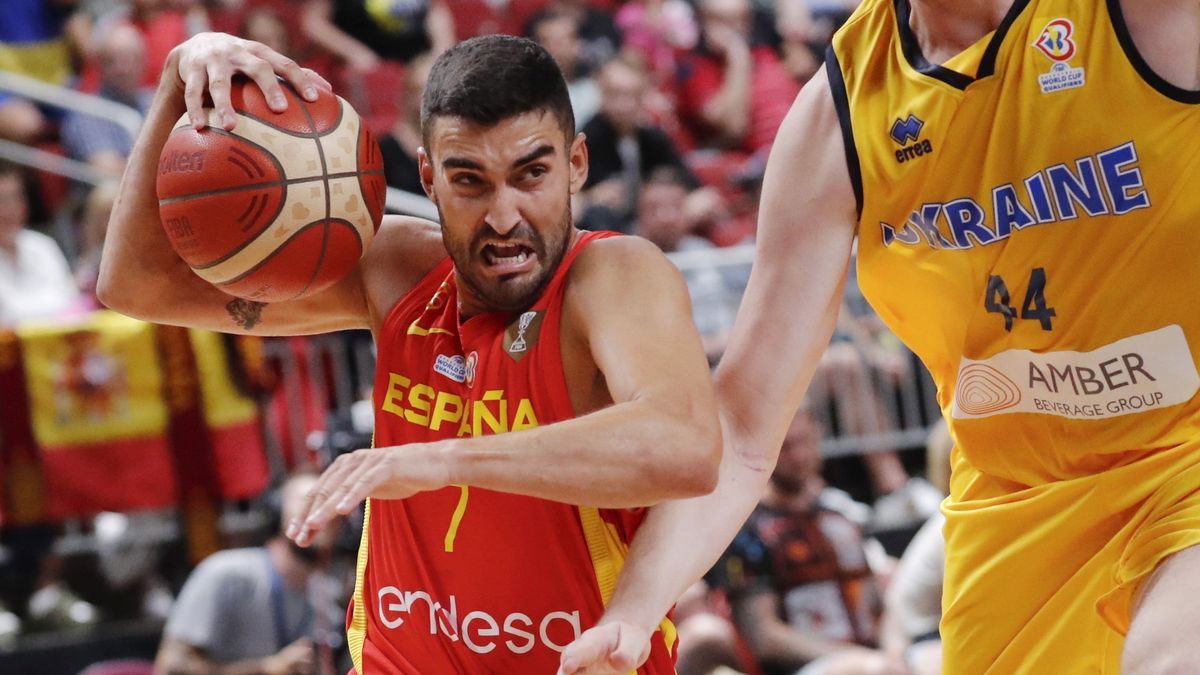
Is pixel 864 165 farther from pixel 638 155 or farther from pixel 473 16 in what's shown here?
pixel 473 16

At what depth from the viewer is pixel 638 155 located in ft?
32.1

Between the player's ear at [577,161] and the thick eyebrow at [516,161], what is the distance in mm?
127

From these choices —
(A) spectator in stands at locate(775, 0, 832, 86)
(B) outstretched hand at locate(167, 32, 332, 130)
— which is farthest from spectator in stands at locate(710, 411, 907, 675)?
(A) spectator in stands at locate(775, 0, 832, 86)

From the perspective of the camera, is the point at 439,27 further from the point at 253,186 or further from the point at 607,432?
the point at 607,432

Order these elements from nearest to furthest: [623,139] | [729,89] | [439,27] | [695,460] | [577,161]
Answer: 1. [695,460]
2. [577,161]
3. [623,139]
4. [439,27]
5. [729,89]

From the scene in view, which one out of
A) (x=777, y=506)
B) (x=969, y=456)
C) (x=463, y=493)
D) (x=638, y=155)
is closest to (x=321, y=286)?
(x=463, y=493)

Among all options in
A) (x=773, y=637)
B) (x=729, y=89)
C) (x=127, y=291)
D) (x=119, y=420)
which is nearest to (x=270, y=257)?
(x=127, y=291)

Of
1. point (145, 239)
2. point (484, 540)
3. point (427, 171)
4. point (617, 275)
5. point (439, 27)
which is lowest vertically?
point (484, 540)

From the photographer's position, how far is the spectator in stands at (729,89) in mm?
10953

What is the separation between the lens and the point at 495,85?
3.01 m

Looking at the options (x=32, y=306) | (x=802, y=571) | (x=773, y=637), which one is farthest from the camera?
(x=32, y=306)

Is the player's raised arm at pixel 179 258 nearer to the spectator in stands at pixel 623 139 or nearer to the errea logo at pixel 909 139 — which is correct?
the errea logo at pixel 909 139

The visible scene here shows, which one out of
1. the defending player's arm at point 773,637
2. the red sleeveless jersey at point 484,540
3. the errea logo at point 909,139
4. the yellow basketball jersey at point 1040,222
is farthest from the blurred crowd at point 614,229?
the errea logo at point 909,139

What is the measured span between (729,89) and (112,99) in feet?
14.6
